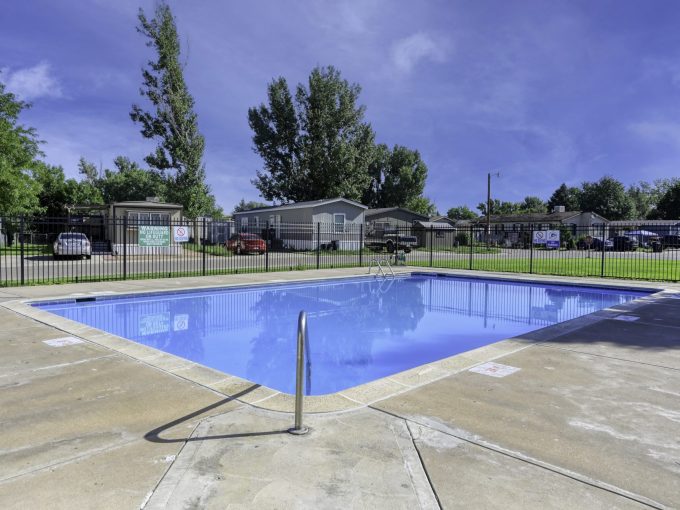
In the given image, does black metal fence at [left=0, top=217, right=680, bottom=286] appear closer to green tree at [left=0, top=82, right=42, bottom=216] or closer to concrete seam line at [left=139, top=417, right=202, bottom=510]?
green tree at [left=0, top=82, right=42, bottom=216]

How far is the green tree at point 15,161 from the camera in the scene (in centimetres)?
2355

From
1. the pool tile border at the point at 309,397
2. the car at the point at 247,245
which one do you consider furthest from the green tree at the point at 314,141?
the pool tile border at the point at 309,397

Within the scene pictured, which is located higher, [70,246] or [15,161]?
[15,161]

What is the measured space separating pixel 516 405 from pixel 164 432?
3.11 metres

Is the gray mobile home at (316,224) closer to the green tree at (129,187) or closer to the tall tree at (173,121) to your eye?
the tall tree at (173,121)

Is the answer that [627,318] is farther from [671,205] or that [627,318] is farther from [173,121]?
[671,205]

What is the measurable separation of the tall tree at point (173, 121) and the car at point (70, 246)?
33.7 feet

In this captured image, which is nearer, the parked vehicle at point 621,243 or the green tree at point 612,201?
the parked vehicle at point 621,243

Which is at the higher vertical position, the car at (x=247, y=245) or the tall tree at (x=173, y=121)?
the tall tree at (x=173, y=121)

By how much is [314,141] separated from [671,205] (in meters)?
57.8

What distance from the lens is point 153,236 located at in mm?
16781

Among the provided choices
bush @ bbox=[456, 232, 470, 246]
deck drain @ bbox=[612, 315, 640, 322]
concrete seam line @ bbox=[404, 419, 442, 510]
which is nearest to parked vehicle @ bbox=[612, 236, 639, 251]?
bush @ bbox=[456, 232, 470, 246]

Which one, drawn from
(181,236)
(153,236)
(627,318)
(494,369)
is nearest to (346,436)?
(494,369)

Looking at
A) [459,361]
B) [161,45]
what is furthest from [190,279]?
[161,45]
